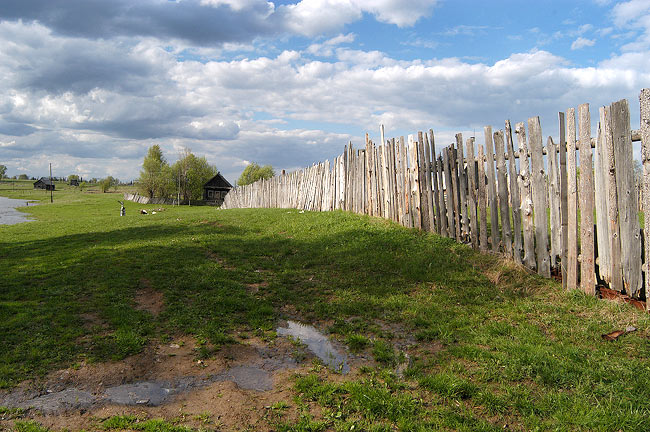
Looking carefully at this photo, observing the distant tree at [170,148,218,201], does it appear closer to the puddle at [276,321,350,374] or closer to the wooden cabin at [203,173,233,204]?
the wooden cabin at [203,173,233,204]

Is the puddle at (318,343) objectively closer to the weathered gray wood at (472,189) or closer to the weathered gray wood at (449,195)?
the weathered gray wood at (472,189)

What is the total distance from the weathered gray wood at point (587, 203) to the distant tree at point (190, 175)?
209 ft

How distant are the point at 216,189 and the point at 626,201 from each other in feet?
211

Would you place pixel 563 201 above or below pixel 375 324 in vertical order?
above

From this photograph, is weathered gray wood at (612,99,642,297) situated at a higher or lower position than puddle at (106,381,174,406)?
higher

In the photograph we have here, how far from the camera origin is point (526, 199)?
7.04 meters

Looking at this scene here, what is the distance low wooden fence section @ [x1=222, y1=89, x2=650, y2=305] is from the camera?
5.48 m

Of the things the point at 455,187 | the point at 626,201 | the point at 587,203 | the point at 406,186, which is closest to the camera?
the point at 626,201

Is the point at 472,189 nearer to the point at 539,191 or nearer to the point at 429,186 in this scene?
the point at 429,186

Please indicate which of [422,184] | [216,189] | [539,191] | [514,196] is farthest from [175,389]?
[216,189]

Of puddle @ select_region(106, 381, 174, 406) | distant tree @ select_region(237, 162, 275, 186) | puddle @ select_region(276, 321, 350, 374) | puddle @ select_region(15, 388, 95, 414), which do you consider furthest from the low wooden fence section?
distant tree @ select_region(237, 162, 275, 186)

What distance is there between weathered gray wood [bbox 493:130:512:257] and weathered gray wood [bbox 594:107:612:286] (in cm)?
166

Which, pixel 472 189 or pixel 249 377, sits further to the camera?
pixel 472 189

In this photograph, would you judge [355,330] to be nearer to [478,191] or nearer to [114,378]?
[114,378]
